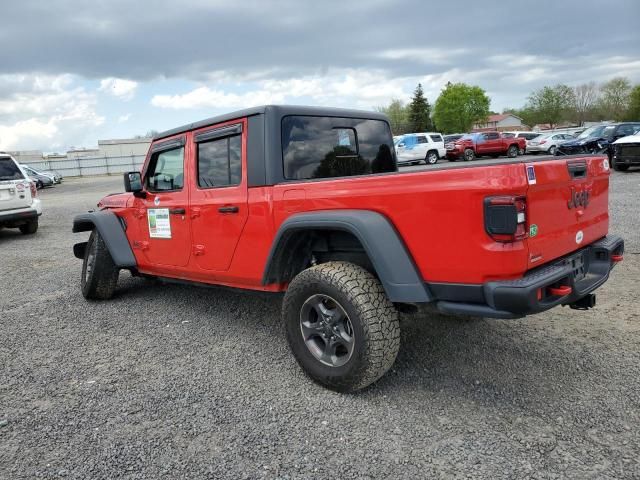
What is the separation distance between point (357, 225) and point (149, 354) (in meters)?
2.12

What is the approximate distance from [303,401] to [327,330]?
0.46 metres

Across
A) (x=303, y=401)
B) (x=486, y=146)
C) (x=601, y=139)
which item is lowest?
(x=303, y=401)

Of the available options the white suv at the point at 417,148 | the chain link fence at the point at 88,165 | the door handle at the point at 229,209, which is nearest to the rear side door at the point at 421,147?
the white suv at the point at 417,148

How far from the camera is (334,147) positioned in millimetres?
4020

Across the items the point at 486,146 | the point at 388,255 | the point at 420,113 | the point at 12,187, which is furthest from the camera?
the point at 420,113

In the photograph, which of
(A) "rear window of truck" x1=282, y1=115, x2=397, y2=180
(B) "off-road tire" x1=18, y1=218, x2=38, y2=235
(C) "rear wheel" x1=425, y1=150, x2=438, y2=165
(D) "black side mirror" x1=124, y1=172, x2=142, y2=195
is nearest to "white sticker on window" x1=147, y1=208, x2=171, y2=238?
(D) "black side mirror" x1=124, y1=172, x2=142, y2=195

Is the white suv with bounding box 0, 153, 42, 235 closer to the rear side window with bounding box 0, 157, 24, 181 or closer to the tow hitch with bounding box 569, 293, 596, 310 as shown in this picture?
the rear side window with bounding box 0, 157, 24, 181

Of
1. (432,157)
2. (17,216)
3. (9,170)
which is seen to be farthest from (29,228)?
(432,157)

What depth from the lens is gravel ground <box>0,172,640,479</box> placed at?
8.28ft

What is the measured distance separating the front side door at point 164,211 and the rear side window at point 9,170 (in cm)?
663

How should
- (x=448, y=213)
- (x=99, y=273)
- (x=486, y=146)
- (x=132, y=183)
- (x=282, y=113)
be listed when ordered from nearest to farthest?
(x=448, y=213) < (x=282, y=113) < (x=132, y=183) < (x=99, y=273) < (x=486, y=146)

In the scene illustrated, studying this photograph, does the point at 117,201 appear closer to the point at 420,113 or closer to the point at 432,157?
the point at 432,157

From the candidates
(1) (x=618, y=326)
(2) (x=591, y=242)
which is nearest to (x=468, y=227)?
(2) (x=591, y=242)

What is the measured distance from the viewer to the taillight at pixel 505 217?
8.01ft
